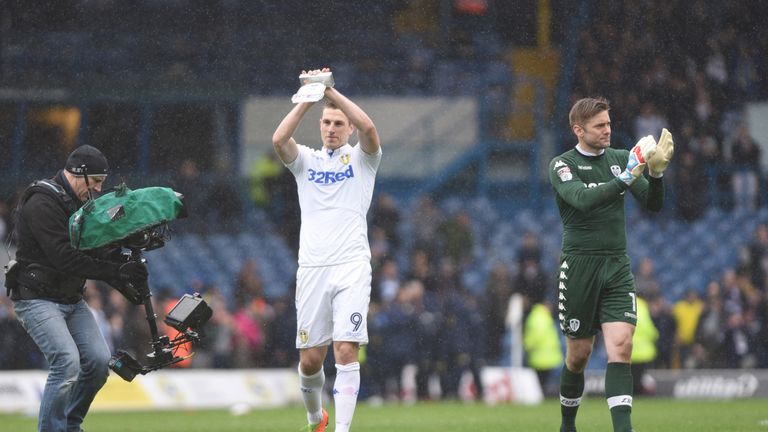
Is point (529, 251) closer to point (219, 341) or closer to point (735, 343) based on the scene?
point (735, 343)

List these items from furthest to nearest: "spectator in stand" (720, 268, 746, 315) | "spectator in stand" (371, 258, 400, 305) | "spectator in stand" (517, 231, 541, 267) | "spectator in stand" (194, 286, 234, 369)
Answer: "spectator in stand" (720, 268, 746, 315)
"spectator in stand" (517, 231, 541, 267)
"spectator in stand" (371, 258, 400, 305)
"spectator in stand" (194, 286, 234, 369)

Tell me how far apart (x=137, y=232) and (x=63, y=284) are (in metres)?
0.76

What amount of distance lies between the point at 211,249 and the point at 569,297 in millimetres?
15285

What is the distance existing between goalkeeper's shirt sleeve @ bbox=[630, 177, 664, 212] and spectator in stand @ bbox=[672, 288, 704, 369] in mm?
12543

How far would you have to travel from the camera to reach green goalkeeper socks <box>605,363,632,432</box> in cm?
842

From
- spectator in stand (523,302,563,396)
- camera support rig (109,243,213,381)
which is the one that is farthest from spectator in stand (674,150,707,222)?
camera support rig (109,243,213,381)

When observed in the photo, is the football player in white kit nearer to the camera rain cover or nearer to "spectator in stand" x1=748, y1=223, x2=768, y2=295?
the camera rain cover

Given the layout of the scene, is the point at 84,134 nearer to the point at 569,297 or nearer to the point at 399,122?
the point at 399,122

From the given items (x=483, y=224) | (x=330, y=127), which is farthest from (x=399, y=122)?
(x=330, y=127)

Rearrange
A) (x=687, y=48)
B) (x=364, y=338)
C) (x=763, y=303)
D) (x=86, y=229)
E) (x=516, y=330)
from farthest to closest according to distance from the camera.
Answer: (x=687, y=48)
(x=763, y=303)
(x=516, y=330)
(x=364, y=338)
(x=86, y=229)

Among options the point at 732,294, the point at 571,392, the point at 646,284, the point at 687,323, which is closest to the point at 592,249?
the point at 571,392

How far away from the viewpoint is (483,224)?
948 inches

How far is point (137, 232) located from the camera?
8.30m

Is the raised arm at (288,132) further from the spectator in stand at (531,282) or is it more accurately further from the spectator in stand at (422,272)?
the spectator in stand at (422,272)
